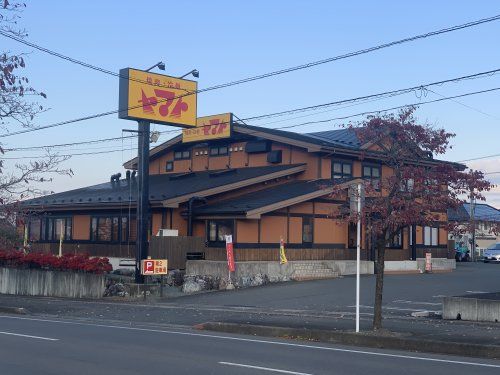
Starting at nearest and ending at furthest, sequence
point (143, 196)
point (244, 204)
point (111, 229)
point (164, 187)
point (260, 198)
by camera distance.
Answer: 1. point (143, 196)
2. point (244, 204)
3. point (260, 198)
4. point (111, 229)
5. point (164, 187)

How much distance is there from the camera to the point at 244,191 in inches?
1495

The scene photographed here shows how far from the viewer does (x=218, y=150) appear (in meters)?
43.5

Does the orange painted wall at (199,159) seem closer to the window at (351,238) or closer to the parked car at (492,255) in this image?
the window at (351,238)

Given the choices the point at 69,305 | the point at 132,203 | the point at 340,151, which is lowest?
the point at 69,305

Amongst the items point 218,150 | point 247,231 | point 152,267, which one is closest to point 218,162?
point 218,150

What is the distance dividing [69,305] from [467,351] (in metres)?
17.2

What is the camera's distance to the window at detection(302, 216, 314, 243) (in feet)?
119

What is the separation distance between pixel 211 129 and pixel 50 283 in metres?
14.7

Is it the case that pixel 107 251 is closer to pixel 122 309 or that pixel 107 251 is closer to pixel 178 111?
pixel 178 111

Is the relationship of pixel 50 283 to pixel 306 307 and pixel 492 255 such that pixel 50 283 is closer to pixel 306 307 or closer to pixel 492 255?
pixel 306 307

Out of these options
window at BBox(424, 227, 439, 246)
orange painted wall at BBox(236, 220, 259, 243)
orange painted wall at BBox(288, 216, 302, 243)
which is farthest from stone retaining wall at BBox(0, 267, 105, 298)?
window at BBox(424, 227, 439, 246)

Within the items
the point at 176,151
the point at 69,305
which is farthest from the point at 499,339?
the point at 176,151

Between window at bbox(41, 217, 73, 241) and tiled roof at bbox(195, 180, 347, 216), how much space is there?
33.8 feet

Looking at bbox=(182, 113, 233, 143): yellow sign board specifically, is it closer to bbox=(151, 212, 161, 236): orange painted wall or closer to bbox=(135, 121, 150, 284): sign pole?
bbox=(151, 212, 161, 236): orange painted wall
